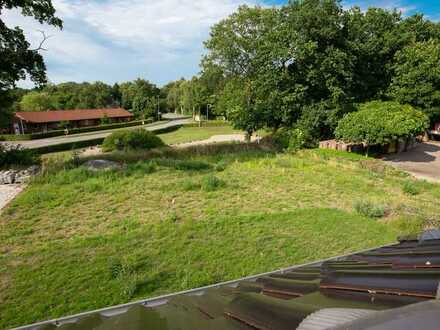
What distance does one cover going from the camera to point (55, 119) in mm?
45125

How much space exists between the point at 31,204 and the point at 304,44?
1917 cm

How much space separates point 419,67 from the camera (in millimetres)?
22750

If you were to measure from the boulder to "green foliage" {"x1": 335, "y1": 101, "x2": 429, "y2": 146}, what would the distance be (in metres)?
14.1

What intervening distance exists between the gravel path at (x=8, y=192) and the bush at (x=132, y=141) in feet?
33.7

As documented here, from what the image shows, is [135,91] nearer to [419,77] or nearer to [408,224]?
[419,77]

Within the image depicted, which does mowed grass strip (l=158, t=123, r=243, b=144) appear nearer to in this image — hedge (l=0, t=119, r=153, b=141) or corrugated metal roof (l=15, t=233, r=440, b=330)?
hedge (l=0, t=119, r=153, b=141)

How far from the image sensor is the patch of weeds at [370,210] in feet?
27.2

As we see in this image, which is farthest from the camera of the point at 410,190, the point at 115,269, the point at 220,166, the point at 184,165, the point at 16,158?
the point at 220,166

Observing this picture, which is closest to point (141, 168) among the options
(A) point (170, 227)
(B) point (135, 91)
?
(A) point (170, 227)

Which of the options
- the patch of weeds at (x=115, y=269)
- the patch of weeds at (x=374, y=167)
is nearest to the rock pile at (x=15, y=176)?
the patch of weeds at (x=115, y=269)

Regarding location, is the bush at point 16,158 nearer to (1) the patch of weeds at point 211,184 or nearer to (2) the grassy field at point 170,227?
(2) the grassy field at point 170,227

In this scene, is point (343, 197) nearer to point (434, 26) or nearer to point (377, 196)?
point (377, 196)

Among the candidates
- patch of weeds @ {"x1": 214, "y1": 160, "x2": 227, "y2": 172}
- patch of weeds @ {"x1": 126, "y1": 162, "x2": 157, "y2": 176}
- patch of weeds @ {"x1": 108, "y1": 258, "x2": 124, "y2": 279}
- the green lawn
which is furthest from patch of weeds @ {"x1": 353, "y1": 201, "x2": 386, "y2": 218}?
the green lawn

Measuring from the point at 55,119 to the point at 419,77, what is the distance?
1863 inches
